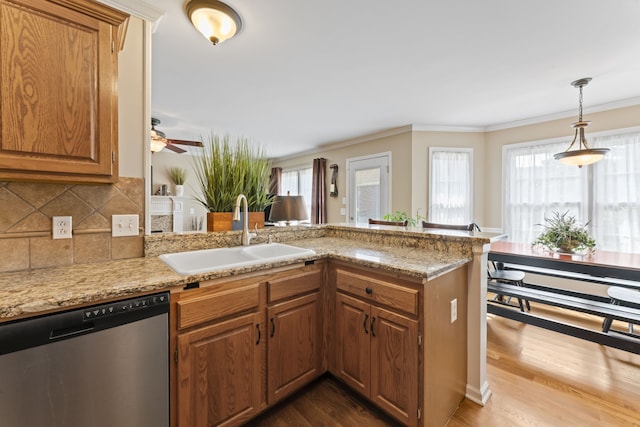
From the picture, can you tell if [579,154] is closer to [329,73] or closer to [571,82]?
[571,82]

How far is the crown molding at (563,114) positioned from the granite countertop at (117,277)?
338 centimetres

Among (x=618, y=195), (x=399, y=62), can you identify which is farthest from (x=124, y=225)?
(x=618, y=195)

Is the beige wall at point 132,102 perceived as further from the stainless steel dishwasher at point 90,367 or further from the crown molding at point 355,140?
the crown molding at point 355,140

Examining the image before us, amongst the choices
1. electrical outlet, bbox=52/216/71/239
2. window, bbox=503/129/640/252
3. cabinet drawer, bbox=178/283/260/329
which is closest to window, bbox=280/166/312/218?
window, bbox=503/129/640/252

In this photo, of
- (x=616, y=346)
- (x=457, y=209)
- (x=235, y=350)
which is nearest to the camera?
(x=235, y=350)

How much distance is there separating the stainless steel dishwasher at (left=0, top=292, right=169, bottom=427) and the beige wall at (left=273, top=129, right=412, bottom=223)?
12.6 ft

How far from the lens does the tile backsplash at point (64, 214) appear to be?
4.24ft

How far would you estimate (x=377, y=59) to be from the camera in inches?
91.7

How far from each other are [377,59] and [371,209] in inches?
114

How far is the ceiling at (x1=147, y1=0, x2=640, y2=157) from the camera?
1.75 m

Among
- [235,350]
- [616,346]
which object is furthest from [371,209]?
[235,350]

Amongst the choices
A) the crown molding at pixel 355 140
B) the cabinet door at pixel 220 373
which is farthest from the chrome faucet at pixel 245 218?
the crown molding at pixel 355 140

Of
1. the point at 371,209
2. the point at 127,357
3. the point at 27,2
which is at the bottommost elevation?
the point at 127,357

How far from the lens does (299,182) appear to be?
669 cm
